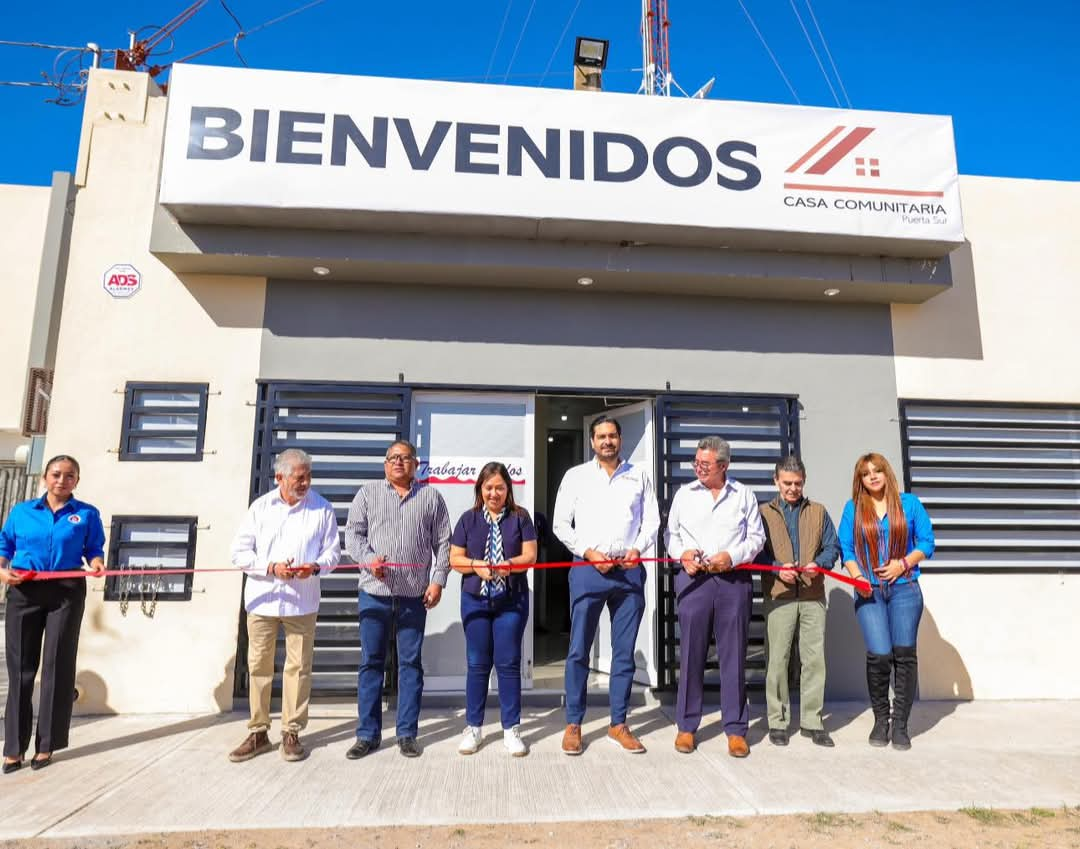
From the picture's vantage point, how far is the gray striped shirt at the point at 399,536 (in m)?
4.03

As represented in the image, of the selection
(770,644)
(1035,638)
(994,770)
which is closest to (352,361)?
(770,644)

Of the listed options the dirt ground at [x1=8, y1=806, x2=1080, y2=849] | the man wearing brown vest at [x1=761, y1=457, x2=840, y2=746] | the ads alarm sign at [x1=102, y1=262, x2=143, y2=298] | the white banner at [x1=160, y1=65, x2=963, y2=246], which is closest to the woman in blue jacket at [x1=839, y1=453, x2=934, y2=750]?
the man wearing brown vest at [x1=761, y1=457, x2=840, y2=746]

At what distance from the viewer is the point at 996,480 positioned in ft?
19.0

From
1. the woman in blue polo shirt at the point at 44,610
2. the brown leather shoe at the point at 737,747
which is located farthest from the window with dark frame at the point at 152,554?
the brown leather shoe at the point at 737,747

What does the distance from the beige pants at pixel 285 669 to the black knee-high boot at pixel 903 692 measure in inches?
136

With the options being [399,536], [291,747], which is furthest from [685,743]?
[291,747]

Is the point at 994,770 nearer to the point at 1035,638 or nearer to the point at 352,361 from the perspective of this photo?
the point at 1035,638

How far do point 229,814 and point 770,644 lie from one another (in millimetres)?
3133

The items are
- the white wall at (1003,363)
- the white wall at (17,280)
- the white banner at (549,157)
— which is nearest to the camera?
the white banner at (549,157)

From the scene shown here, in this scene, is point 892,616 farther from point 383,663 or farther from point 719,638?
point 383,663

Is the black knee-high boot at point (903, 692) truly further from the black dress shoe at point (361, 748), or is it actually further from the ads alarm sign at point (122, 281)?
the ads alarm sign at point (122, 281)

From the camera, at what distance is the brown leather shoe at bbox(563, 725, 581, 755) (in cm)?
398

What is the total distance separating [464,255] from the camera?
16.8 ft

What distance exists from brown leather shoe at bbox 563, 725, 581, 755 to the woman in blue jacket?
5.82 feet
